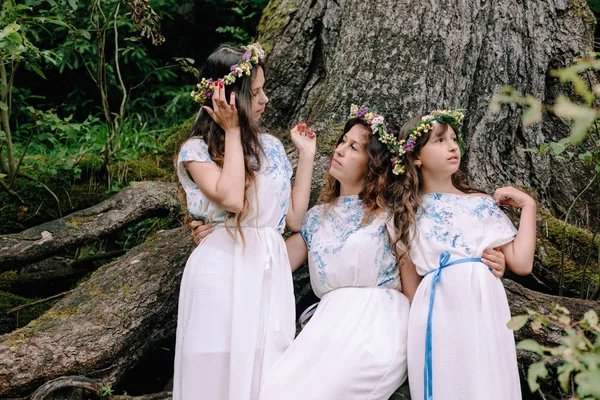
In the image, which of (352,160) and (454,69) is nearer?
(352,160)

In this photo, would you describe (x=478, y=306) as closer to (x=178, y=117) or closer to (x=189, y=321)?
(x=189, y=321)

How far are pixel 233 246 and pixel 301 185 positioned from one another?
465 millimetres

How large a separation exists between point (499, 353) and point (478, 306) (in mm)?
206

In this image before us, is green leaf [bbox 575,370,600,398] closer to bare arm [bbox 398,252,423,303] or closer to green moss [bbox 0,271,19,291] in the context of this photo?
bare arm [bbox 398,252,423,303]

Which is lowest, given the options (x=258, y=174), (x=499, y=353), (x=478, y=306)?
(x=499, y=353)

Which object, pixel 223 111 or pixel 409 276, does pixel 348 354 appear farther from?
pixel 223 111

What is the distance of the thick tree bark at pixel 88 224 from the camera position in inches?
140

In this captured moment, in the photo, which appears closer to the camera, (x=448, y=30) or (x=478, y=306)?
(x=478, y=306)

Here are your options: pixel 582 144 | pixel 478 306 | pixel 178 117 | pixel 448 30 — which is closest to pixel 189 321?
pixel 478 306

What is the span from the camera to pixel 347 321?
279 cm

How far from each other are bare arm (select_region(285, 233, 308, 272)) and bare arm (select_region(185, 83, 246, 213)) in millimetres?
473

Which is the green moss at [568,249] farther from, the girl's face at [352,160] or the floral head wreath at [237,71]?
the floral head wreath at [237,71]

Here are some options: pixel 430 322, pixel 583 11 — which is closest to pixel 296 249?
pixel 430 322

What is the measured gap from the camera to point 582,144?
13.3 feet
